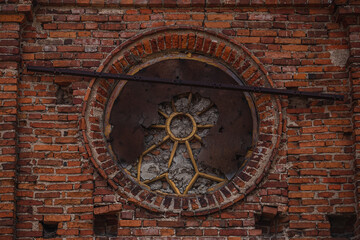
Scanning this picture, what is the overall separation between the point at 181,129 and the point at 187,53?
861 millimetres

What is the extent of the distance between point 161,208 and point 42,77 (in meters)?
1.87

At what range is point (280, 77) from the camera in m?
6.17

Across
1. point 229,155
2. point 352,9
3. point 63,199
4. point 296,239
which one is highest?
point 352,9

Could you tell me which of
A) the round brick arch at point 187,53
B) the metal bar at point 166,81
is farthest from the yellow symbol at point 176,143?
the metal bar at point 166,81

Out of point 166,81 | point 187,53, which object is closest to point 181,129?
point 166,81

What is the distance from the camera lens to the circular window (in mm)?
6012

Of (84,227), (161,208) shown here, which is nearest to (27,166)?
(84,227)

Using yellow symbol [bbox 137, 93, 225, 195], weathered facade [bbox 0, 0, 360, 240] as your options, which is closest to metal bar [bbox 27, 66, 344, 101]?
weathered facade [bbox 0, 0, 360, 240]

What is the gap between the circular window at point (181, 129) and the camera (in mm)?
6012

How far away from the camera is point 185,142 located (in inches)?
241

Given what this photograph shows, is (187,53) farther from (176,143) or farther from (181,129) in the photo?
(176,143)

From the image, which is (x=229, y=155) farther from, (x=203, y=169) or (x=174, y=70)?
(x=174, y=70)

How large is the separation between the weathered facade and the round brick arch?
0.01 meters

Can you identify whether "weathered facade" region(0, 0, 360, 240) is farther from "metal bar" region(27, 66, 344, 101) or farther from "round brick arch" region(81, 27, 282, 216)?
"metal bar" region(27, 66, 344, 101)
